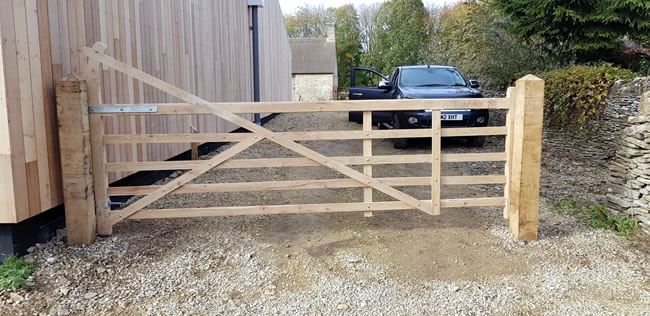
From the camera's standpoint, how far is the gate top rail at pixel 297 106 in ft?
14.4

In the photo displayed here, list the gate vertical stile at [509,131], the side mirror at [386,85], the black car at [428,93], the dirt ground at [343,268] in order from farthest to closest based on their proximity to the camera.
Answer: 1. the side mirror at [386,85]
2. the black car at [428,93]
3. the gate vertical stile at [509,131]
4. the dirt ground at [343,268]

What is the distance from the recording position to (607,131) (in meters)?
8.27

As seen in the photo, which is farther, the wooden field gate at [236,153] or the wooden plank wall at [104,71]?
the wooden field gate at [236,153]

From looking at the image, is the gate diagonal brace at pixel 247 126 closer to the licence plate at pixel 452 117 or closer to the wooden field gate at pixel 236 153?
the wooden field gate at pixel 236 153

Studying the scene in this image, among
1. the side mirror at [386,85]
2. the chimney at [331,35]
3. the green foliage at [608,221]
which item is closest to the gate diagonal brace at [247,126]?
the green foliage at [608,221]

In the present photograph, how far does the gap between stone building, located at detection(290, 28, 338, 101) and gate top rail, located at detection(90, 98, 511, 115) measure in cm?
3152

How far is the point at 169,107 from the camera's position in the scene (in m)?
4.41

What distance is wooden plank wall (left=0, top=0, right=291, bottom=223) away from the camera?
3785 millimetres

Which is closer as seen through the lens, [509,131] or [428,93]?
[509,131]

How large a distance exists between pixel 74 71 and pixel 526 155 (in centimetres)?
414

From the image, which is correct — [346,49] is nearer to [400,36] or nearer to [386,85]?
[400,36]

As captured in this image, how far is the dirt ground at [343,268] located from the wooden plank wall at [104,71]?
0.73 m

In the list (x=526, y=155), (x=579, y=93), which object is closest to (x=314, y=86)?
(x=579, y=93)

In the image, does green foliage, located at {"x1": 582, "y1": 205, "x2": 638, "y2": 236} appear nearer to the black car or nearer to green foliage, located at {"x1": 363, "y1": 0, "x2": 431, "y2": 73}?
the black car
